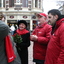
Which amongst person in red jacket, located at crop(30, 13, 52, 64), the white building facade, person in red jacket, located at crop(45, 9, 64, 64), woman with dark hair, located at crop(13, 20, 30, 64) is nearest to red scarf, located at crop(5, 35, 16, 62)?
person in red jacket, located at crop(45, 9, 64, 64)

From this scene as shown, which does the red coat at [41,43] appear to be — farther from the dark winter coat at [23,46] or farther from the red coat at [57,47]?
the red coat at [57,47]

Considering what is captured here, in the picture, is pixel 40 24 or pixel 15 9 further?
pixel 15 9

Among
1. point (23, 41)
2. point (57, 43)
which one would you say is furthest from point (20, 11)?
point (57, 43)

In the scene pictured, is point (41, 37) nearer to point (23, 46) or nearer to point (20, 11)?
point (23, 46)

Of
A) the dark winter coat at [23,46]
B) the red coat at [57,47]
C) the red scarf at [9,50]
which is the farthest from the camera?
the dark winter coat at [23,46]

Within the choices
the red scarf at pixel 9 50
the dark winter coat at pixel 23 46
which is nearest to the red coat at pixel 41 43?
the dark winter coat at pixel 23 46

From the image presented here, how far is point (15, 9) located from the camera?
2861cm

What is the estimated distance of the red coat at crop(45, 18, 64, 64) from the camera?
2.21 meters

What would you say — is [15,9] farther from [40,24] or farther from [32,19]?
[40,24]

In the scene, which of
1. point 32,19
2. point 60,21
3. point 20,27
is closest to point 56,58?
point 60,21

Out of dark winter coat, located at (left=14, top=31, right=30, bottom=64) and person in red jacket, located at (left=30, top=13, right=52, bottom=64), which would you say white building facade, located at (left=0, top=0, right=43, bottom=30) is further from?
person in red jacket, located at (left=30, top=13, right=52, bottom=64)

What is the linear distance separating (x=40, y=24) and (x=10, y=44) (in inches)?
52.1

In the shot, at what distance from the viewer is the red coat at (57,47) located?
87.1 inches

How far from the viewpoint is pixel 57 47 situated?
2.33m
